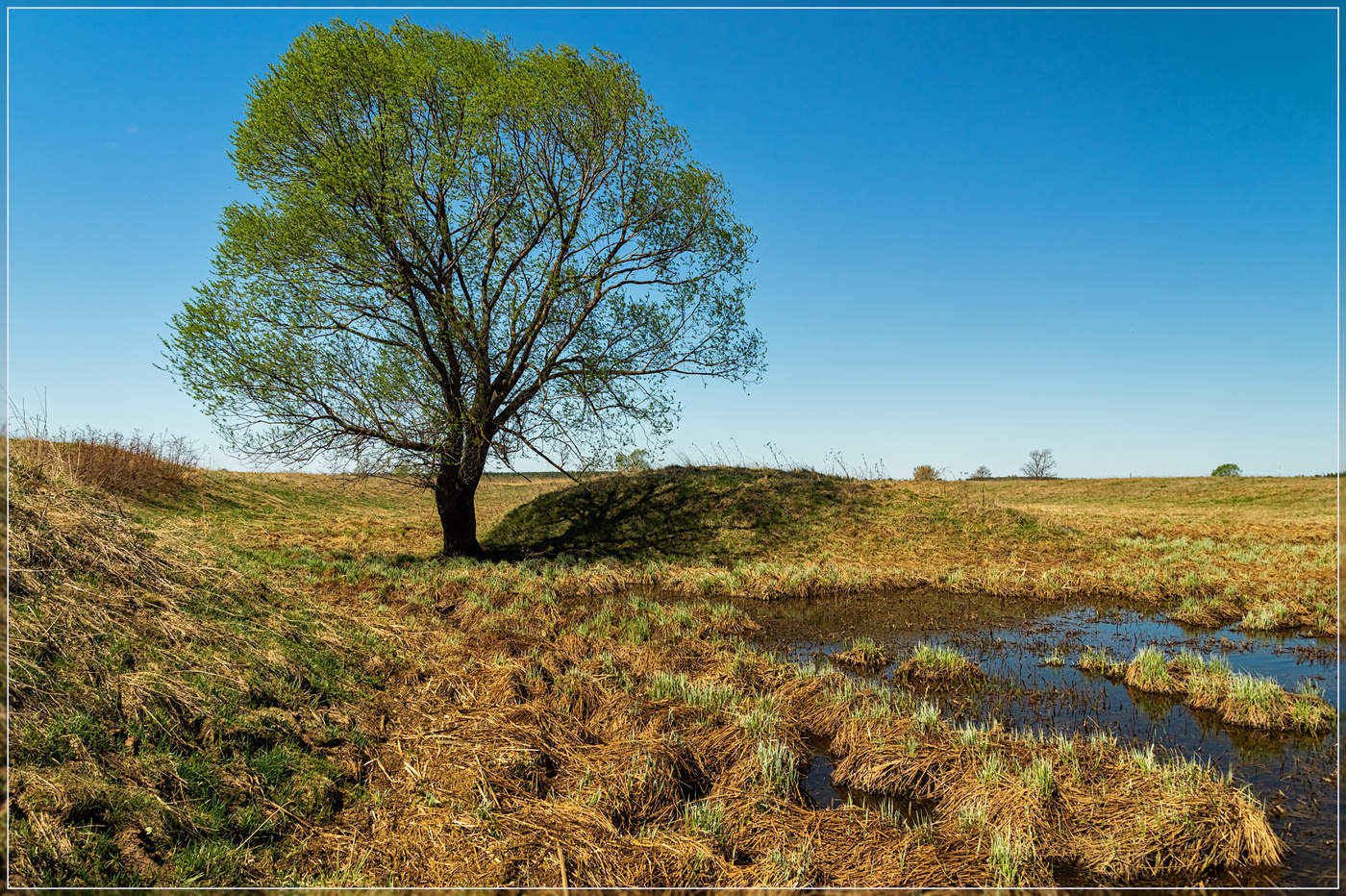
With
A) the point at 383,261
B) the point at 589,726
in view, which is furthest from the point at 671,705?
the point at 383,261

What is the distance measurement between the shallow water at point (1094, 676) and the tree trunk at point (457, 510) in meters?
8.63

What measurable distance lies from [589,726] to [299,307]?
1284 cm

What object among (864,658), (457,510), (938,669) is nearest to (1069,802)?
(938,669)

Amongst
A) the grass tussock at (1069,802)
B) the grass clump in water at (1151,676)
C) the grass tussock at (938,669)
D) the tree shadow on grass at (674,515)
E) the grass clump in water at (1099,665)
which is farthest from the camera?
the tree shadow on grass at (674,515)

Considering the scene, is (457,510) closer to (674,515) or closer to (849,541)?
(674,515)

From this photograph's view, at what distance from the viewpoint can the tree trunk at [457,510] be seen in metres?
17.4

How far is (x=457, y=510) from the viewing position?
58.0 feet

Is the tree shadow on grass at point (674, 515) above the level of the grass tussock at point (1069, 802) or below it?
above

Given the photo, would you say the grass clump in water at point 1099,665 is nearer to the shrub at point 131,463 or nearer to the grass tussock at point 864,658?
the grass tussock at point 864,658

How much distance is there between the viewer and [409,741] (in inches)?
225

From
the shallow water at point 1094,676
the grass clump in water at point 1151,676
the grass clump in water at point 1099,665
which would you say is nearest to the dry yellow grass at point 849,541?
the shallow water at point 1094,676

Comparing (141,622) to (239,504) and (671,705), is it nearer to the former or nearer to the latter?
(671,705)

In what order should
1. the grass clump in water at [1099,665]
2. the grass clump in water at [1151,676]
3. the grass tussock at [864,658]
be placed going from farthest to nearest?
the grass tussock at [864,658]
the grass clump in water at [1099,665]
the grass clump in water at [1151,676]

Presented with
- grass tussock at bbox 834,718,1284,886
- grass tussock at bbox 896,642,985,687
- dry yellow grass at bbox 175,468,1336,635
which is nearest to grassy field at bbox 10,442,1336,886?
grass tussock at bbox 834,718,1284,886
